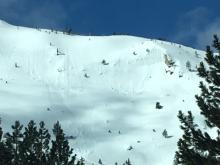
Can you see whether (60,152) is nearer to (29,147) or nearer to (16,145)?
(29,147)

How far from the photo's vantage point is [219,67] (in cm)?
2025

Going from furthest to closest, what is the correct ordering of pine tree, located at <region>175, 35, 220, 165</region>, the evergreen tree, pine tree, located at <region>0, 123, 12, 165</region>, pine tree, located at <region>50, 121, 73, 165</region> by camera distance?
the evergreen tree → pine tree, located at <region>0, 123, 12, 165</region> → pine tree, located at <region>50, 121, 73, 165</region> → pine tree, located at <region>175, 35, 220, 165</region>

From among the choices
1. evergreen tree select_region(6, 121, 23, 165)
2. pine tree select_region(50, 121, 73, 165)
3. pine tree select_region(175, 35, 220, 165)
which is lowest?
pine tree select_region(175, 35, 220, 165)

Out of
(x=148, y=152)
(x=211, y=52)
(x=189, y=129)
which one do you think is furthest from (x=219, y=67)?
(x=148, y=152)

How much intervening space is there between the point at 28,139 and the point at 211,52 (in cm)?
2391

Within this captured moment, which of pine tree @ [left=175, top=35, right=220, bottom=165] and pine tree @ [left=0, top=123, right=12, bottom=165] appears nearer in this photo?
pine tree @ [left=175, top=35, right=220, bottom=165]

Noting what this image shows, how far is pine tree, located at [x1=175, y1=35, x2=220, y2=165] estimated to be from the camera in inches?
784

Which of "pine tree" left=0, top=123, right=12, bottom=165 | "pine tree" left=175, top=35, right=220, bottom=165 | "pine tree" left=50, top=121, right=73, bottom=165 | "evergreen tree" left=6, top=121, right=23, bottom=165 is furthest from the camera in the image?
"evergreen tree" left=6, top=121, right=23, bottom=165

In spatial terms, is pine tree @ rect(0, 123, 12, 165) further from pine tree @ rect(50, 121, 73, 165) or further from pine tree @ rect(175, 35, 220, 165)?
pine tree @ rect(175, 35, 220, 165)

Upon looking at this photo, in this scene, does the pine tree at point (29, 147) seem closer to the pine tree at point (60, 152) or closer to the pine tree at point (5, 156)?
the pine tree at point (5, 156)

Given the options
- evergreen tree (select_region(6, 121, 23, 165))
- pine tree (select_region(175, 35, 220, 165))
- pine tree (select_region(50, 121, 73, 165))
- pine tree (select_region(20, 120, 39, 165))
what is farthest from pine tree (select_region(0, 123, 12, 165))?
pine tree (select_region(175, 35, 220, 165))

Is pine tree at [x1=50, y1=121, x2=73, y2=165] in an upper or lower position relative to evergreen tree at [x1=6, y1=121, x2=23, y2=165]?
lower

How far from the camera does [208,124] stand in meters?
20.3

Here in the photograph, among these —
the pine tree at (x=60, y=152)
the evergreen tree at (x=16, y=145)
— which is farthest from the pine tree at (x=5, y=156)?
the pine tree at (x=60, y=152)
